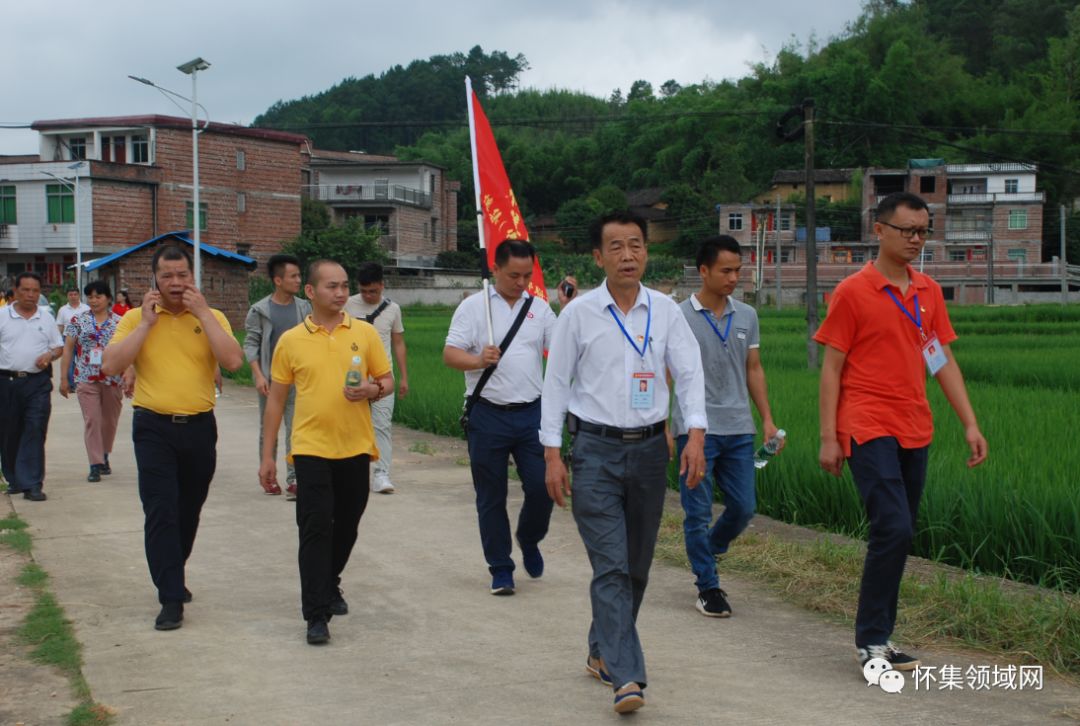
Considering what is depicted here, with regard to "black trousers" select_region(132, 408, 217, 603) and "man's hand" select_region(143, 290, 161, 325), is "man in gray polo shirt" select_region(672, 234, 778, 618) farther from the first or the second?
"man's hand" select_region(143, 290, 161, 325)

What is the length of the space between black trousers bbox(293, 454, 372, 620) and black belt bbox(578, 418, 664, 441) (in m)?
1.50

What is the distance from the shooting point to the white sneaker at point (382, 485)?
9484mm

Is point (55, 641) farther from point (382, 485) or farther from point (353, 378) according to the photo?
point (382, 485)

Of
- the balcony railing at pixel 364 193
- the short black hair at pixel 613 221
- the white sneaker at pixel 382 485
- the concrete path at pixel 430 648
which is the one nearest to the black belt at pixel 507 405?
the concrete path at pixel 430 648

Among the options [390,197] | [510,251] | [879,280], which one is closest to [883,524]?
[879,280]

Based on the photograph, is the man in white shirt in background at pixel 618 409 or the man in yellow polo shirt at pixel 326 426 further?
the man in yellow polo shirt at pixel 326 426

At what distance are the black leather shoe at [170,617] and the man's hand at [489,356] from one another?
196cm

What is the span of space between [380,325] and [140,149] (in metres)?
48.9

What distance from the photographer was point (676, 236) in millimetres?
80562

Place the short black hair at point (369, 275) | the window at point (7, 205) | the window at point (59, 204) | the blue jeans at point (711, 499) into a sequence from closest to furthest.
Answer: the blue jeans at point (711, 499) → the short black hair at point (369, 275) → the window at point (59, 204) → the window at point (7, 205)

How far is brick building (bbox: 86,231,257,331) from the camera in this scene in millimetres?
41438

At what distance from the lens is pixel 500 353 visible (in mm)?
6336

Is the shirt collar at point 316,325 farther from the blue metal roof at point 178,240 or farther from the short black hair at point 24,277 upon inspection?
the blue metal roof at point 178,240

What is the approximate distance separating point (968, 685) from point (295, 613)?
3196 mm
